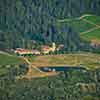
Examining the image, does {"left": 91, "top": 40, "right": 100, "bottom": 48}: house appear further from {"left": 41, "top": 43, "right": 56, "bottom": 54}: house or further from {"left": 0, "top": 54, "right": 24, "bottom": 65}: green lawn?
{"left": 0, "top": 54, "right": 24, "bottom": 65}: green lawn

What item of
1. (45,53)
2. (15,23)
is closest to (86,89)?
(45,53)

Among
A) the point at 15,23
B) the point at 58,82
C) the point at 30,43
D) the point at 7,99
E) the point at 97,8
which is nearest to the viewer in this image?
the point at 7,99

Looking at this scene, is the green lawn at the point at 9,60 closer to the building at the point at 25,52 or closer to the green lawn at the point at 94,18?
the building at the point at 25,52

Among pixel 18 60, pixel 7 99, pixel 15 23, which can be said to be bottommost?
pixel 7 99

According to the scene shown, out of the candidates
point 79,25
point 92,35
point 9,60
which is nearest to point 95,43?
point 92,35

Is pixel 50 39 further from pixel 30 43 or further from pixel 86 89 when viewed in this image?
pixel 86 89

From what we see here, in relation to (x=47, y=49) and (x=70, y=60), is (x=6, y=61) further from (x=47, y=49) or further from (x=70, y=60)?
(x=70, y=60)

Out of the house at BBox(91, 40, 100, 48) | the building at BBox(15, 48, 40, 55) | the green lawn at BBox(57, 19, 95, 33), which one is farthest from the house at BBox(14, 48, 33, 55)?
the green lawn at BBox(57, 19, 95, 33)
